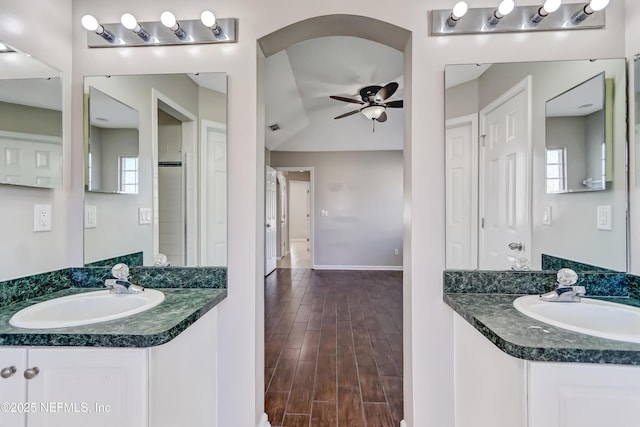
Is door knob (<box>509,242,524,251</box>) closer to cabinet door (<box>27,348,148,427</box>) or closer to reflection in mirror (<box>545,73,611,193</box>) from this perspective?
reflection in mirror (<box>545,73,611,193</box>)

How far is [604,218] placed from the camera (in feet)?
4.48

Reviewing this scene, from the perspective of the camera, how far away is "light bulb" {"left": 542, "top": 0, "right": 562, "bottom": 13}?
1276 mm

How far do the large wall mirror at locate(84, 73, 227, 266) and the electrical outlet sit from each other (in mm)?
144

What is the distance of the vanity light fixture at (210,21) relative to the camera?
1361 mm

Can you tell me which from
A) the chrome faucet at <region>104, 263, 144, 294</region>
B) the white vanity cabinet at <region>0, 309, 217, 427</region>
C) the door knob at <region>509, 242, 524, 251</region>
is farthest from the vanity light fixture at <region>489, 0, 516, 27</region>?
the chrome faucet at <region>104, 263, 144, 294</region>

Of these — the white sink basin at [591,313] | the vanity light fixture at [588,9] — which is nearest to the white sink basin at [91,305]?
the white sink basin at [591,313]

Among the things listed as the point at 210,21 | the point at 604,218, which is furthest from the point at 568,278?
the point at 210,21

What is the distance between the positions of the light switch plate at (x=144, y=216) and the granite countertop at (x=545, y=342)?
1.59 metres

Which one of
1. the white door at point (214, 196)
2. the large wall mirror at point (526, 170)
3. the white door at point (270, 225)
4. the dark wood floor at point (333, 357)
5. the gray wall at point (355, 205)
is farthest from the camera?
the gray wall at point (355, 205)

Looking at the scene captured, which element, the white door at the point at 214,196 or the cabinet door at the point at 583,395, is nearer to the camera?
the cabinet door at the point at 583,395

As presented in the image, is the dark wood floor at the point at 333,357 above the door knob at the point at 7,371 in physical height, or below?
below

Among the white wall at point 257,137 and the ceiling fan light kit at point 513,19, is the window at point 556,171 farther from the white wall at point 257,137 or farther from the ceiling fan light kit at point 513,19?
the ceiling fan light kit at point 513,19

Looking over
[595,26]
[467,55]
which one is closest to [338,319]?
[467,55]

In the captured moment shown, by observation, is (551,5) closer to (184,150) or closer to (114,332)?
(184,150)
